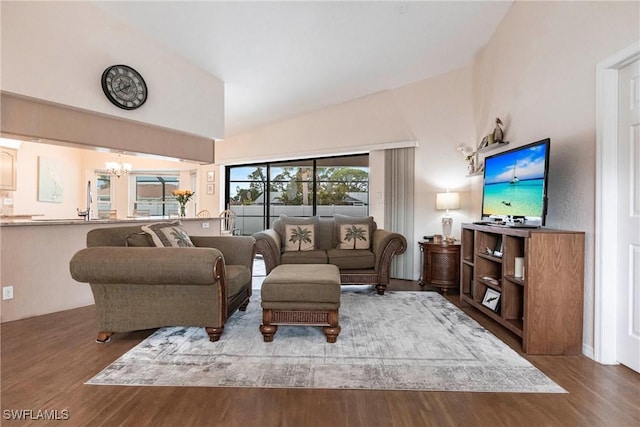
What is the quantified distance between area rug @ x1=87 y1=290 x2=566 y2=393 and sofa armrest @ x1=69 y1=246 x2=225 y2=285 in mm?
533

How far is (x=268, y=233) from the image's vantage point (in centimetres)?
414

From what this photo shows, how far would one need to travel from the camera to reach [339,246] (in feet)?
14.9

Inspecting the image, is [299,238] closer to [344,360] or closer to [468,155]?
[344,360]

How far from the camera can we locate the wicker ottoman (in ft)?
8.08

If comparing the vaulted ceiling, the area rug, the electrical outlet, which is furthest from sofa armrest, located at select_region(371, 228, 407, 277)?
the electrical outlet


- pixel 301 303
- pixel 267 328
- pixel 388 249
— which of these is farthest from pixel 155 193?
pixel 301 303

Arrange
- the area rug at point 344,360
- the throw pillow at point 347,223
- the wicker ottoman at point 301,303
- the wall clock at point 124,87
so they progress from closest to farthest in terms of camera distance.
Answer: the area rug at point 344,360 < the wicker ottoman at point 301,303 < the wall clock at point 124,87 < the throw pillow at point 347,223

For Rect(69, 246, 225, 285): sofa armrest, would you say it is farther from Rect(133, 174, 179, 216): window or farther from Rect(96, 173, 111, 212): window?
Rect(96, 173, 111, 212): window

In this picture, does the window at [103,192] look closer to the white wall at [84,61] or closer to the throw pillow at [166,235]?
the white wall at [84,61]

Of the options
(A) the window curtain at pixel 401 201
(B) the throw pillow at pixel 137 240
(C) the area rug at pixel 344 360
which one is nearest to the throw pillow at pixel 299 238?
(A) the window curtain at pixel 401 201

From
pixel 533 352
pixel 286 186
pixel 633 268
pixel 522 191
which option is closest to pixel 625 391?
pixel 533 352

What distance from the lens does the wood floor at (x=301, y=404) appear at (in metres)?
1.58

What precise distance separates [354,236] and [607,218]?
108 inches

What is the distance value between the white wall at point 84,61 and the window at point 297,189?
266 cm
